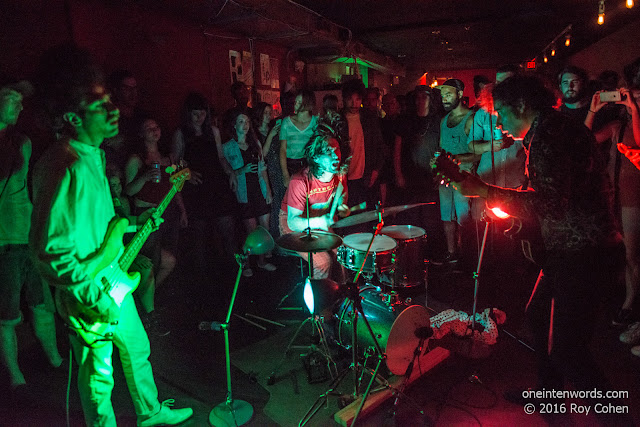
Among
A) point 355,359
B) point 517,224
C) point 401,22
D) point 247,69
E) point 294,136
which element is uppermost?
point 401,22

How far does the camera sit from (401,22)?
26.3 feet

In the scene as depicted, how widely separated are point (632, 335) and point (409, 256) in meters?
2.10

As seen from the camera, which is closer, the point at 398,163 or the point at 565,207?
the point at 565,207

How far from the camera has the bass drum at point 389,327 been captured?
289 centimetres

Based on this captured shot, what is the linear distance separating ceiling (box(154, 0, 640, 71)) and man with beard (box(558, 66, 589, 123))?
3.42m

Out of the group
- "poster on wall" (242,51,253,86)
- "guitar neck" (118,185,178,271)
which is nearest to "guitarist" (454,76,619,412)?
"guitar neck" (118,185,178,271)

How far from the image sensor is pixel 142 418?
104 inches

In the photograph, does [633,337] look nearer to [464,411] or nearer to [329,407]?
[464,411]

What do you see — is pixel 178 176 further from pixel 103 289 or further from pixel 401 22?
pixel 401 22

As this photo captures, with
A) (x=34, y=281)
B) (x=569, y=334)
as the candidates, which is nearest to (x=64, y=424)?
(x=34, y=281)

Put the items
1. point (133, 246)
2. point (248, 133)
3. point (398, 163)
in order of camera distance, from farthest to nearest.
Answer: point (398, 163) → point (248, 133) → point (133, 246)

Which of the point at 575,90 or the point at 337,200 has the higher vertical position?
the point at 575,90

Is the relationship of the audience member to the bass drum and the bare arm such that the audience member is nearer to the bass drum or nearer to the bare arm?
the bass drum

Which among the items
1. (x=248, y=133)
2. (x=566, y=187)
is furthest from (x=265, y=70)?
(x=566, y=187)
